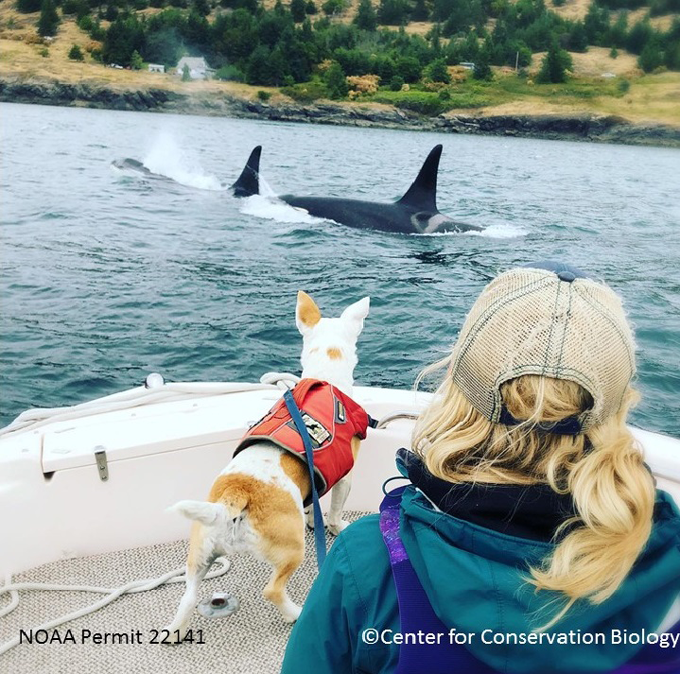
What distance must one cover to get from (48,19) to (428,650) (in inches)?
2643

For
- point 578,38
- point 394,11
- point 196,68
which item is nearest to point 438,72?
point 394,11

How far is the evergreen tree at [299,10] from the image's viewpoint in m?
74.5

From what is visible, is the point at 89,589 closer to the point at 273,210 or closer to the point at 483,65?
the point at 273,210

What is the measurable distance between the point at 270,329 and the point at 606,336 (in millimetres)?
8209

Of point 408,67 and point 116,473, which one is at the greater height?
point 116,473

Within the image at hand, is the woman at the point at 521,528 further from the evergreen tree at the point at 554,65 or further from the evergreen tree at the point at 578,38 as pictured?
the evergreen tree at the point at 578,38

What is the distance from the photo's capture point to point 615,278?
1295cm

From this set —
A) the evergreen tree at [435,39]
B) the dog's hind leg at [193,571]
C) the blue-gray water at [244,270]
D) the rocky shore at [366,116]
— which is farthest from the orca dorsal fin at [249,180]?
the evergreen tree at [435,39]

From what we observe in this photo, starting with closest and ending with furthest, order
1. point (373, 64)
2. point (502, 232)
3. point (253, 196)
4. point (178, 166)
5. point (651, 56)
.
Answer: point (502, 232)
point (253, 196)
point (178, 166)
point (651, 56)
point (373, 64)

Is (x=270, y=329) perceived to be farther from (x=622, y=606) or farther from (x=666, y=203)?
(x=666, y=203)

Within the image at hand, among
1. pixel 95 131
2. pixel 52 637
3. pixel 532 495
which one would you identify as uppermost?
pixel 532 495

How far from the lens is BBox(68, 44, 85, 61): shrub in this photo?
230ft

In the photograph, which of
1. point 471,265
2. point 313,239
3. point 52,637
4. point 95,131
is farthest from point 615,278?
point 95,131

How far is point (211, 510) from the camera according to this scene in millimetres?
2004
